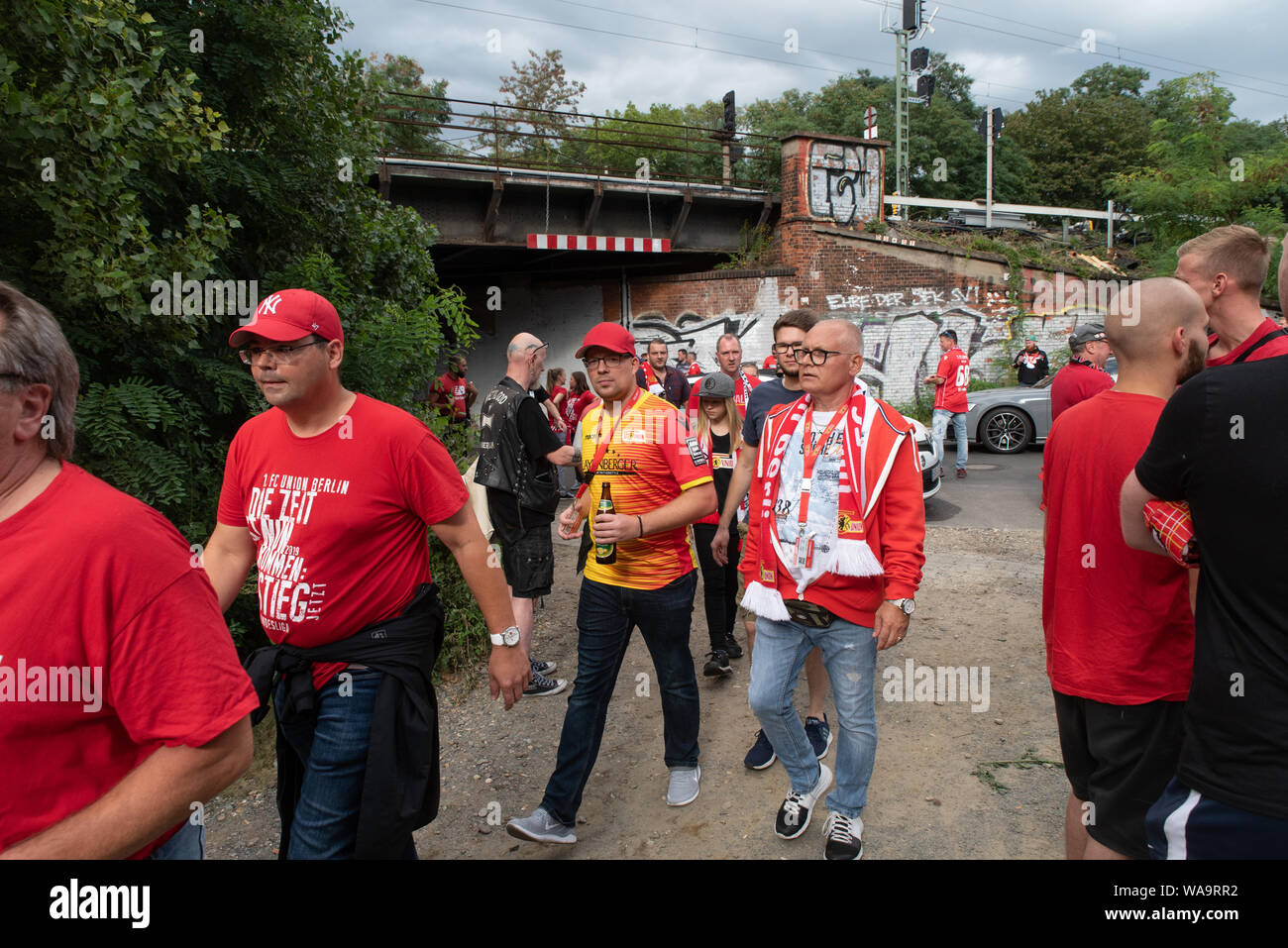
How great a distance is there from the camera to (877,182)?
69.2 feet

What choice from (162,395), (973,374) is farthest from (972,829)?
(973,374)

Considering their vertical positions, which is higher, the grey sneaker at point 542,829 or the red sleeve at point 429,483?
the red sleeve at point 429,483

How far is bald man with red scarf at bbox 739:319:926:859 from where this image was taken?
3.28 metres

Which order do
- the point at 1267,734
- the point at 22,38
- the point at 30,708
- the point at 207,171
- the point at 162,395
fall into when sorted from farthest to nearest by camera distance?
the point at 207,171 → the point at 162,395 → the point at 22,38 → the point at 1267,734 → the point at 30,708

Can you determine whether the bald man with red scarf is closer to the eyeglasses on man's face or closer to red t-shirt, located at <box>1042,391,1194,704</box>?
the eyeglasses on man's face

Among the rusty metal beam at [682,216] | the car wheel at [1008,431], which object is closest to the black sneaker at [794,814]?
the car wheel at [1008,431]

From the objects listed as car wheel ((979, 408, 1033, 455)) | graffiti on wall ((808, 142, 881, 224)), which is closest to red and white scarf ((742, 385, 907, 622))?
car wheel ((979, 408, 1033, 455))

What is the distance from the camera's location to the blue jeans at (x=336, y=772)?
8.11 feet

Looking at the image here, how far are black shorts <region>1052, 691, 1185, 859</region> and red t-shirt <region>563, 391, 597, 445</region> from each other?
30.2ft

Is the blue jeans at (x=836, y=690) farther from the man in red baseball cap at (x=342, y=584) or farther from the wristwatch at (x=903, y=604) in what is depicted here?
the man in red baseball cap at (x=342, y=584)

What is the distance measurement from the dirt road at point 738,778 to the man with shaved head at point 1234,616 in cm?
192

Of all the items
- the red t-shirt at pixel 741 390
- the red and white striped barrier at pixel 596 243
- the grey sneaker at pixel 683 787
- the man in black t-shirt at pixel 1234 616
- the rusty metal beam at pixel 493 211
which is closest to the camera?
the man in black t-shirt at pixel 1234 616
